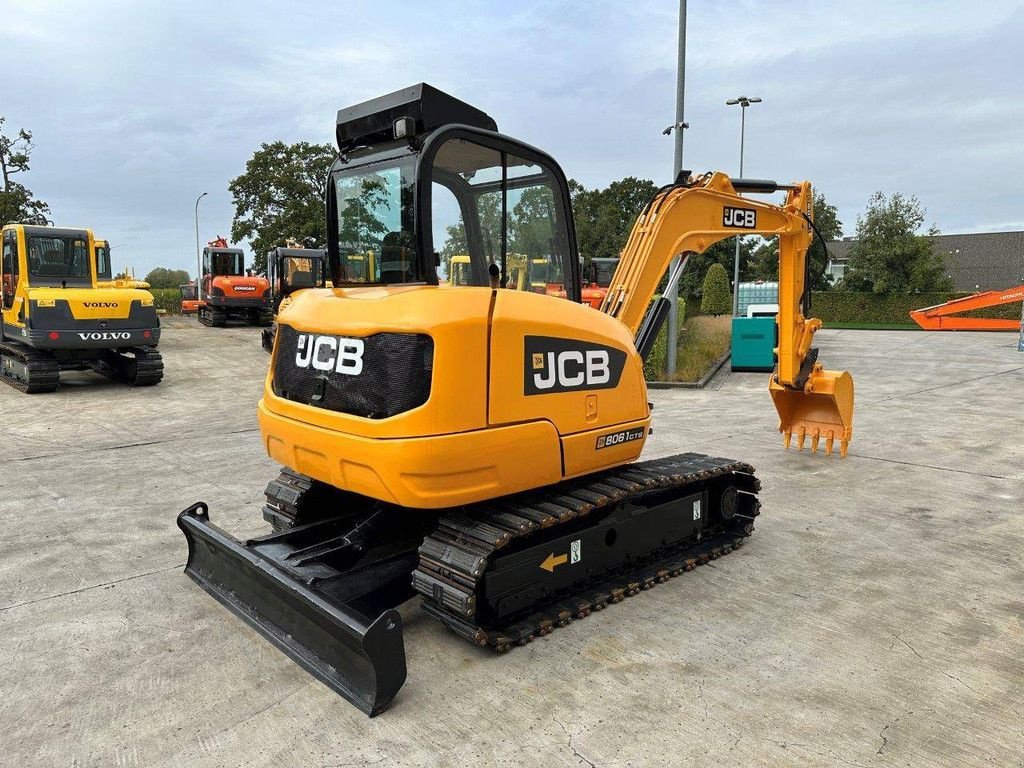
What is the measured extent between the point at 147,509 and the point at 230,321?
24114 millimetres

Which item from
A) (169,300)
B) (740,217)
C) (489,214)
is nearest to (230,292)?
(169,300)

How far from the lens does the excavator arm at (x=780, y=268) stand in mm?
5484

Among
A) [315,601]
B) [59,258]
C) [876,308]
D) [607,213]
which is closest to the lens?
[315,601]

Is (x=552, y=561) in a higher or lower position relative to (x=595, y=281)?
lower

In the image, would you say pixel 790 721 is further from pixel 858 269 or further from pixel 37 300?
pixel 858 269

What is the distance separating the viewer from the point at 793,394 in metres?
8.08

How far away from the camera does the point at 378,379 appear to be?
3.58 meters

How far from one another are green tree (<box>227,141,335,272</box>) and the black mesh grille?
42318 millimetres

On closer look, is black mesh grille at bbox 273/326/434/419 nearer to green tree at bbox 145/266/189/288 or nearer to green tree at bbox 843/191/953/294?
green tree at bbox 843/191/953/294

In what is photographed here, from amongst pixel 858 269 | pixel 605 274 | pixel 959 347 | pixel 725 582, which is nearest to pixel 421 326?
pixel 725 582

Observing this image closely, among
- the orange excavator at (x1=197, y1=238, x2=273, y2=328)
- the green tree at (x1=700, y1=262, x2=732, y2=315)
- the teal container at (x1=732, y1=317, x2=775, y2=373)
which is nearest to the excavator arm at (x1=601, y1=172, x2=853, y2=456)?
the teal container at (x1=732, y1=317, x2=775, y2=373)

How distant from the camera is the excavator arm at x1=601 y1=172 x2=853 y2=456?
18.0 feet

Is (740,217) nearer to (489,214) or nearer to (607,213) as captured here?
(489,214)

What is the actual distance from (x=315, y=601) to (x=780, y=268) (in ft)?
19.3
